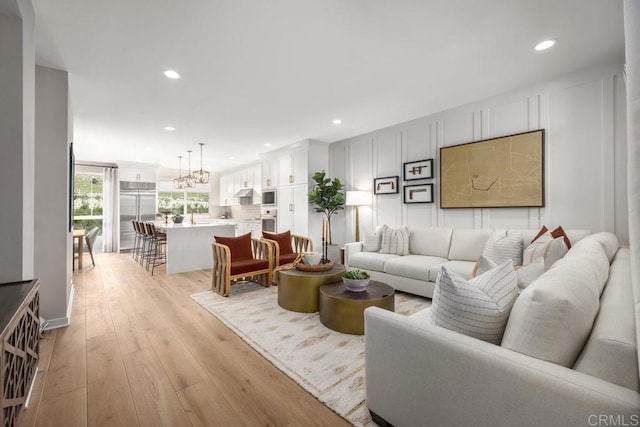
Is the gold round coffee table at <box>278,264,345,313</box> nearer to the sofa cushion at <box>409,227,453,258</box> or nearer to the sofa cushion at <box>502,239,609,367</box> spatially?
the sofa cushion at <box>409,227,453,258</box>

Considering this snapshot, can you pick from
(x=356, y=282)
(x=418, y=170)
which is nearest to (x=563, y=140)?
(x=418, y=170)

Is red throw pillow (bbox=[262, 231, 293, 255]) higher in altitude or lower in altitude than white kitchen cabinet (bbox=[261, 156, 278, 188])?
lower

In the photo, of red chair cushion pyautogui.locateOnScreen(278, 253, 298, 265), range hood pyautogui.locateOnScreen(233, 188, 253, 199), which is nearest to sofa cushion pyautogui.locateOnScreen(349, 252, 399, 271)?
red chair cushion pyautogui.locateOnScreen(278, 253, 298, 265)

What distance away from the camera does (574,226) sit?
3.02 m

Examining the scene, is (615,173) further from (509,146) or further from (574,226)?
(509,146)

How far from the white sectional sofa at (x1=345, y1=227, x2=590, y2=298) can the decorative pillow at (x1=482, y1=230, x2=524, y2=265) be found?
133mm

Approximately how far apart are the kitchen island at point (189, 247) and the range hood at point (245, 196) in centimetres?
277

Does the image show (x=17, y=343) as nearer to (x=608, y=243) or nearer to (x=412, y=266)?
(x=412, y=266)

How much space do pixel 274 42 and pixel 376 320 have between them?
2.33 meters

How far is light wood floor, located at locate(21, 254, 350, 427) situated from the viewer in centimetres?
156

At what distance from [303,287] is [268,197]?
402cm

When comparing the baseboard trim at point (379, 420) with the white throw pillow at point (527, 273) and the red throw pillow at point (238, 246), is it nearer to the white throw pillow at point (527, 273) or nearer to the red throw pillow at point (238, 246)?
the white throw pillow at point (527, 273)

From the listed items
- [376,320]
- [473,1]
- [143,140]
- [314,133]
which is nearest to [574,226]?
[473,1]

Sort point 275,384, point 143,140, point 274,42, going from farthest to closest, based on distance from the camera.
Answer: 1. point 143,140
2. point 274,42
3. point 275,384
